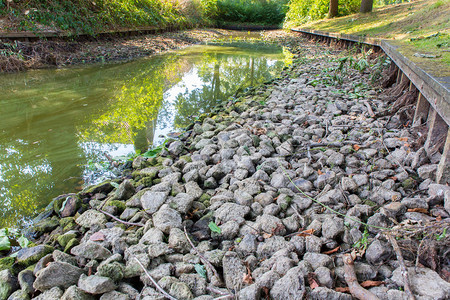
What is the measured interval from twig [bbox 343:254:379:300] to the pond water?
1956 mm

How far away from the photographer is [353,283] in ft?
3.88

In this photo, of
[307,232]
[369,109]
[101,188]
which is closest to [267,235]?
[307,232]

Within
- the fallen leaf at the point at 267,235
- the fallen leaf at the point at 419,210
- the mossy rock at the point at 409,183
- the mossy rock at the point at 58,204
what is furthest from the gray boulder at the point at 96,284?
the mossy rock at the point at 409,183

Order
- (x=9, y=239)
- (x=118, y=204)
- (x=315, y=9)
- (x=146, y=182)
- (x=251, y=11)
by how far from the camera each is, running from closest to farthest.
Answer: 1. (x=9, y=239)
2. (x=118, y=204)
3. (x=146, y=182)
4. (x=315, y=9)
5. (x=251, y=11)

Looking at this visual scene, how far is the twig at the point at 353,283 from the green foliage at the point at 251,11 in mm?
24171

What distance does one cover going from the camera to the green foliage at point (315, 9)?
41.8 ft

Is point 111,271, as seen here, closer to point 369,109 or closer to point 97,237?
point 97,237

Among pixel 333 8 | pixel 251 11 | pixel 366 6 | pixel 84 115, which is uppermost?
pixel 251 11

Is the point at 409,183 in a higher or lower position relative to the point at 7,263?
higher

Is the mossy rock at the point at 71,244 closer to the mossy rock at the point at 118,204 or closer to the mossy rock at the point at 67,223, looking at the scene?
the mossy rock at the point at 67,223

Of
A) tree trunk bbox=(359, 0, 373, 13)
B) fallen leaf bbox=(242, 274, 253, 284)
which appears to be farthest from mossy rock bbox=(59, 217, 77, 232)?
tree trunk bbox=(359, 0, 373, 13)

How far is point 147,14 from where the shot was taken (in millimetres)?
11031

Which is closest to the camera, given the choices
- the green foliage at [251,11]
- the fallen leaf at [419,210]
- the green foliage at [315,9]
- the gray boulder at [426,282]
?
the gray boulder at [426,282]

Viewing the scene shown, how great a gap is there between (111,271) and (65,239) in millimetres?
488
